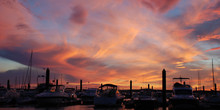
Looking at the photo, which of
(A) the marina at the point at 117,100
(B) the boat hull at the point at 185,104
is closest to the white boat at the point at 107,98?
(A) the marina at the point at 117,100

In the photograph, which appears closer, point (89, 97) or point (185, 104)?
point (185, 104)

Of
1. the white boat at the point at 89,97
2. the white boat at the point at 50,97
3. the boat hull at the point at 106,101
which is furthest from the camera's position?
the white boat at the point at 89,97

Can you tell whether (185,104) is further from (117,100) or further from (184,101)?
(117,100)

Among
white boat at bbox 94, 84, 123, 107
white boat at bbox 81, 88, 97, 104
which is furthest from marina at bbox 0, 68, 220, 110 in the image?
white boat at bbox 81, 88, 97, 104

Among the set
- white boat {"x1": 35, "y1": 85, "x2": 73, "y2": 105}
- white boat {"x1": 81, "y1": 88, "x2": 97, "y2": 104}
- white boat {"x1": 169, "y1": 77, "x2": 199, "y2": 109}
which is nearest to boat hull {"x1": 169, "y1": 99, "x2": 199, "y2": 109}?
white boat {"x1": 169, "y1": 77, "x2": 199, "y2": 109}

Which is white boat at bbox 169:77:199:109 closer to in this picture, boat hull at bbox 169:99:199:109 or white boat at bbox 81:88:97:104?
boat hull at bbox 169:99:199:109

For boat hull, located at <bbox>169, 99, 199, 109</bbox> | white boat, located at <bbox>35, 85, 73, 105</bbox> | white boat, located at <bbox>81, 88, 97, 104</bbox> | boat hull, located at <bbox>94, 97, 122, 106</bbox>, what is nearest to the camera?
boat hull, located at <bbox>169, 99, 199, 109</bbox>

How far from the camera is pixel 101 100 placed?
31781 mm

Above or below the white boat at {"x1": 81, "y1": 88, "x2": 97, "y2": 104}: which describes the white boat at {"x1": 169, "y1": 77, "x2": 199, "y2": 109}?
above

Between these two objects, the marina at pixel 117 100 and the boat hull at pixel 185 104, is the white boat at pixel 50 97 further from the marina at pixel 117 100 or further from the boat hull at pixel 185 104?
the boat hull at pixel 185 104

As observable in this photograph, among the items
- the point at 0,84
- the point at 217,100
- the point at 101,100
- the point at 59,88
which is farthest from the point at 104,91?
the point at 0,84

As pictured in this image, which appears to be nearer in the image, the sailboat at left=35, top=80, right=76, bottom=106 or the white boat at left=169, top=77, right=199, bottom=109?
the white boat at left=169, top=77, right=199, bottom=109

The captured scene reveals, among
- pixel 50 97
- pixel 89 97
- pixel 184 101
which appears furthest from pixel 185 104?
pixel 89 97

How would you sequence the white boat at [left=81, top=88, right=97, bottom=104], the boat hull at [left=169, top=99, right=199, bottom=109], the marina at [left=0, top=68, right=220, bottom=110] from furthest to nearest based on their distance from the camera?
the white boat at [left=81, top=88, right=97, bottom=104]
the marina at [left=0, top=68, right=220, bottom=110]
the boat hull at [left=169, top=99, right=199, bottom=109]
